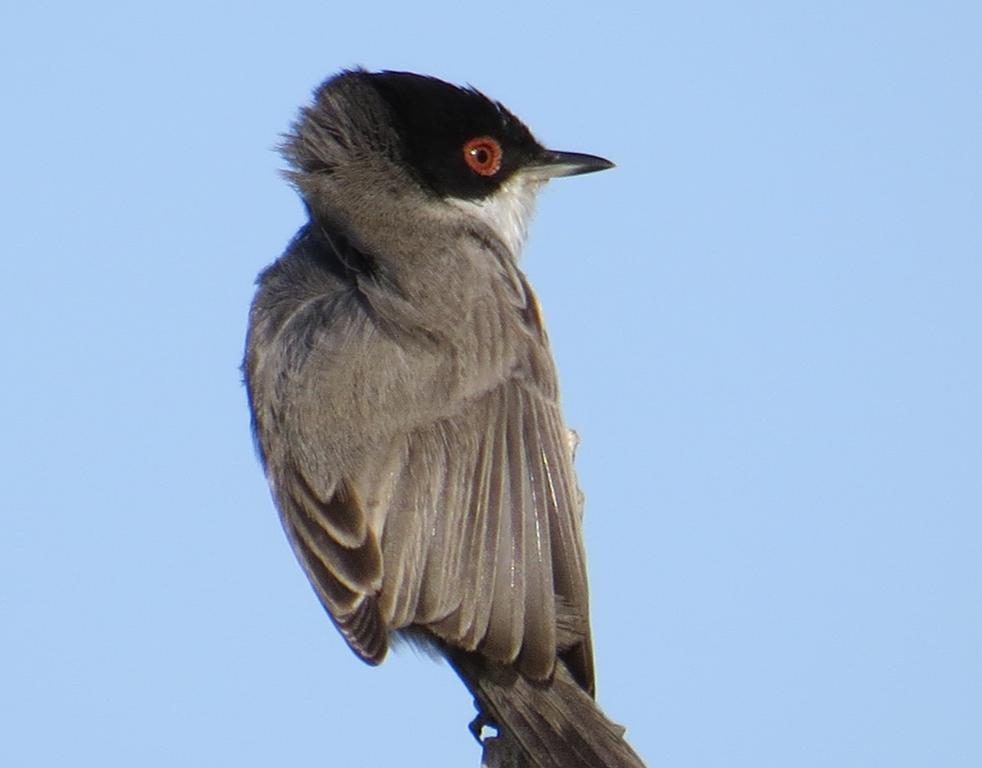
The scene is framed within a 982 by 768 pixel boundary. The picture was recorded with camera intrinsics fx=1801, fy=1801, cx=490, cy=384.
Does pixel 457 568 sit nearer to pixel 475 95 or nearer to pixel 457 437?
pixel 457 437

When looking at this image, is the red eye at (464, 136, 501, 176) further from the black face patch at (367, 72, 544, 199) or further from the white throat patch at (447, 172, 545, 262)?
the white throat patch at (447, 172, 545, 262)

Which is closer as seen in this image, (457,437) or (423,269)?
(457,437)

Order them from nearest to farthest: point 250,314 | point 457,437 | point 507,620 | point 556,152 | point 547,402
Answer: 1. point 507,620
2. point 457,437
3. point 547,402
4. point 250,314
5. point 556,152

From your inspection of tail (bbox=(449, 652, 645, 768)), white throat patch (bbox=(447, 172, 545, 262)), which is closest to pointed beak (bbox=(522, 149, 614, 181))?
white throat patch (bbox=(447, 172, 545, 262))

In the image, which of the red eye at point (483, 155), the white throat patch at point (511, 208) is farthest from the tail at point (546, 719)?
the red eye at point (483, 155)

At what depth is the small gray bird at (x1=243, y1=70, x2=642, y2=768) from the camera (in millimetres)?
6117

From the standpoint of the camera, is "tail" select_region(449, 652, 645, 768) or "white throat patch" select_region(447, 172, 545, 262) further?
"white throat patch" select_region(447, 172, 545, 262)

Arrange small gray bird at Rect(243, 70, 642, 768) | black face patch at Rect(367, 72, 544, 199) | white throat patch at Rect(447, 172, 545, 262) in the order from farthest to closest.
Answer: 1. white throat patch at Rect(447, 172, 545, 262)
2. black face patch at Rect(367, 72, 544, 199)
3. small gray bird at Rect(243, 70, 642, 768)

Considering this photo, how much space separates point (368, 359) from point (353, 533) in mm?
684

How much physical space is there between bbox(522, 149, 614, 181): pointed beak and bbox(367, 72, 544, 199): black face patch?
21 centimetres

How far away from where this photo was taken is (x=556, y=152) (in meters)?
8.38

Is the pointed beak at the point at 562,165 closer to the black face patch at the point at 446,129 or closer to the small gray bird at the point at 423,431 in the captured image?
the black face patch at the point at 446,129

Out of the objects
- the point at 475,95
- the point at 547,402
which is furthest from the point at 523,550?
the point at 475,95

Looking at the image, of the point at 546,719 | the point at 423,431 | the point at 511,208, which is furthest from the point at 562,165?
the point at 546,719
